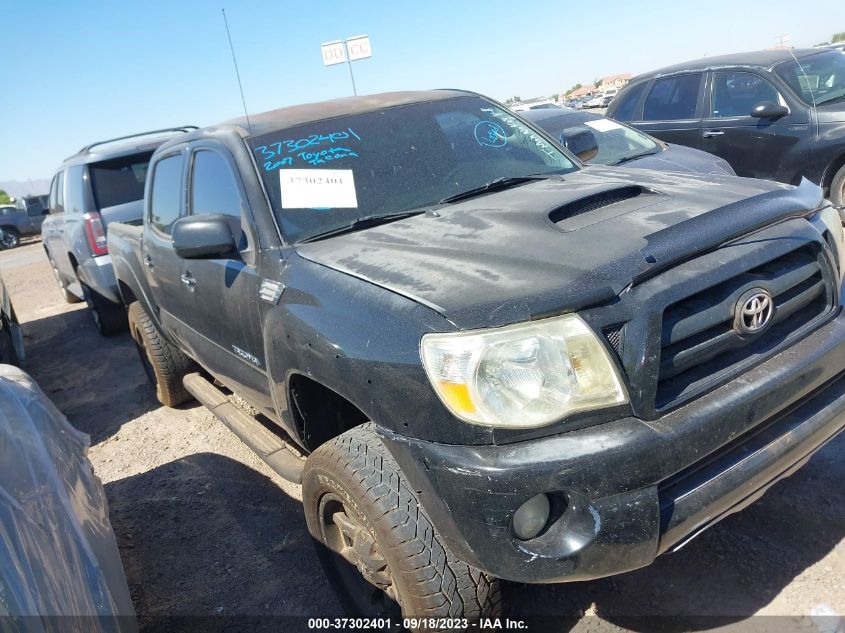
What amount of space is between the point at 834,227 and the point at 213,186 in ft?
8.89

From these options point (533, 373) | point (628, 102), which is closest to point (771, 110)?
point (628, 102)

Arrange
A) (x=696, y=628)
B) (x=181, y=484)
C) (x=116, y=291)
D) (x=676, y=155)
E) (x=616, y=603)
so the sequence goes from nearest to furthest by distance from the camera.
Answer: (x=696, y=628)
(x=616, y=603)
(x=181, y=484)
(x=676, y=155)
(x=116, y=291)

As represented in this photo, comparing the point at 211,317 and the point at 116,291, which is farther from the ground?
the point at 211,317

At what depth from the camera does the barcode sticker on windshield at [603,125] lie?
6484mm

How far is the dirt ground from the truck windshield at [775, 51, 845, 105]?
4842 mm

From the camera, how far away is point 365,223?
277cm

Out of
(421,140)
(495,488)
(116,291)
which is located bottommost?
(116,291)

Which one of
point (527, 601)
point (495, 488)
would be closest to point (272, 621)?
point (527, 601)

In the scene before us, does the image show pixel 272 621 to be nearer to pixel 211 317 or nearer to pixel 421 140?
pixel 211 317

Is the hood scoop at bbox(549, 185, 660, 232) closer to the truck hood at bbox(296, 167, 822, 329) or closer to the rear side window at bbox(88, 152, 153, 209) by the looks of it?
the truck hood at bbox(296, 167, 822, 329)

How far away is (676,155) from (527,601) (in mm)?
4919

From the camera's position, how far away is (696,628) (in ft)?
7.38

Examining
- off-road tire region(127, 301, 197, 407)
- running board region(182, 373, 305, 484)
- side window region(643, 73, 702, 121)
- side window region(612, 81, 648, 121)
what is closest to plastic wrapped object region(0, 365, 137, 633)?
running board region(182, 373, 305, 484)

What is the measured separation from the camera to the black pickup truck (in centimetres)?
180
